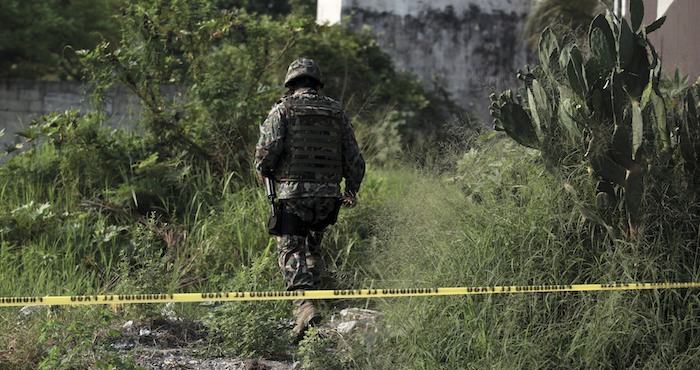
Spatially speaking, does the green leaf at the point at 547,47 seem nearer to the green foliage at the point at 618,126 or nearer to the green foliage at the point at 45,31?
the green foliage at the point at 618,126

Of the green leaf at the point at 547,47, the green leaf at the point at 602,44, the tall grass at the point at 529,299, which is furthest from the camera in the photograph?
the green leaf at the point at 547,47

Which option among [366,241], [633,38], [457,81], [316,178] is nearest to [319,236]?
[316,178]

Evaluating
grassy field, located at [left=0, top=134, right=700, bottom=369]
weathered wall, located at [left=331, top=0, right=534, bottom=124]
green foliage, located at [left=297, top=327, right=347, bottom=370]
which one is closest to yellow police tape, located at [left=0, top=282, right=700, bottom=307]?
grassy field, located at [left=0, top=134, right=700, bottom=369]

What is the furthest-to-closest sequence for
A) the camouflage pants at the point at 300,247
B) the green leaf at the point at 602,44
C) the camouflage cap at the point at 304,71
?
the camouflage cap at the point at 304,71
the camouflage pants at the point at 300,247
the green leaf at the point at 602,44

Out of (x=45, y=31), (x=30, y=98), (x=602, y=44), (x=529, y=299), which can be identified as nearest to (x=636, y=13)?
(x=602, y=44)

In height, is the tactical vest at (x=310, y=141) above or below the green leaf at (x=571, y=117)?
below

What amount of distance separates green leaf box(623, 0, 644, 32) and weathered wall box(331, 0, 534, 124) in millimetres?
10227

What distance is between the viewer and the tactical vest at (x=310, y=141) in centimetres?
612

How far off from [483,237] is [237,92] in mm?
3765

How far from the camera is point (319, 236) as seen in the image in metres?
6.47

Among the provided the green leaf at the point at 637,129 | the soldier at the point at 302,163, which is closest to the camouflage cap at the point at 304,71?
the soldier at the point at 302,163

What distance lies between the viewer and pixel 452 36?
53.5 feet

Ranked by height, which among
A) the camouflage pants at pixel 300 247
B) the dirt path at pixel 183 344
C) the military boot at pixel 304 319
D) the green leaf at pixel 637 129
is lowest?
the dirt path at pixel 183 344

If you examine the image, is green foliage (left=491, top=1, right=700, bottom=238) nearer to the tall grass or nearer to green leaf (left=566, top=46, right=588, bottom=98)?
green leaf (left=566, top=46, right=588, bottom=98)
